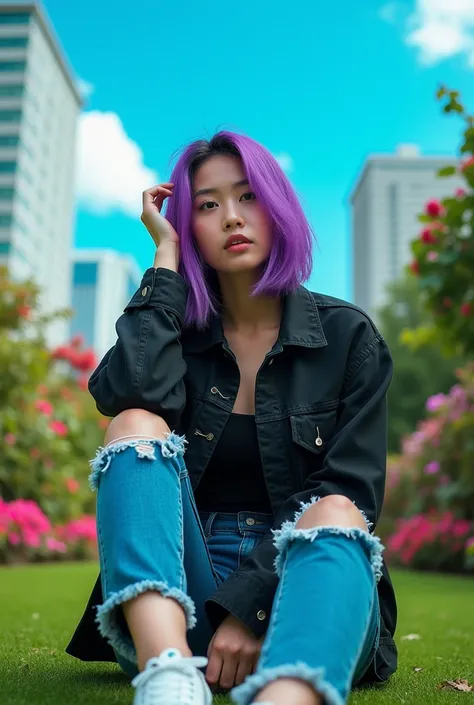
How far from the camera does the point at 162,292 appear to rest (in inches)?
76.9

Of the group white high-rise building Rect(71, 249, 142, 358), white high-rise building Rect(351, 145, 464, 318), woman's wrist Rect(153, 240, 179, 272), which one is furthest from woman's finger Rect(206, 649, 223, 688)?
white high-rise building Rect(71, 249, 142, 358)

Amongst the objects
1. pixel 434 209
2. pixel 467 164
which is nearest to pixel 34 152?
pixel 434 209

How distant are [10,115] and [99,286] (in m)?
54.1

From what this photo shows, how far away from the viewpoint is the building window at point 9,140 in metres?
58.3

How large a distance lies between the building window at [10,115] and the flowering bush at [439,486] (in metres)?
56.4

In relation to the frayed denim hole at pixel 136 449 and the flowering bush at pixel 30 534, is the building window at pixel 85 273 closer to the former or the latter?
the flowering bush at pixel 30 534

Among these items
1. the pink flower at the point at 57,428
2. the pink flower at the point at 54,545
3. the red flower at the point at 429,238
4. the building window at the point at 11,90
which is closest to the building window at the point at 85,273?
the building window at the point at 11,90

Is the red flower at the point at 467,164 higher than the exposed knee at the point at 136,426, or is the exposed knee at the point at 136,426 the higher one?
the red flower at the point at 467,164

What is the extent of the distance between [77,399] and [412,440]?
4846 mm

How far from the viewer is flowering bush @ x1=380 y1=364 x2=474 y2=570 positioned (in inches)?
299

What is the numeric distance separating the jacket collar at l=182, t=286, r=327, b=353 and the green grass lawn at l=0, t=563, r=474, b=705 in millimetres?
812

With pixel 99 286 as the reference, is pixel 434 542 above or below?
below

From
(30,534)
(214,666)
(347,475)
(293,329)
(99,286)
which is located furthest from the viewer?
(99,286)

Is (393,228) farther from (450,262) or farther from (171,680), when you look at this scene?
(171,680)
